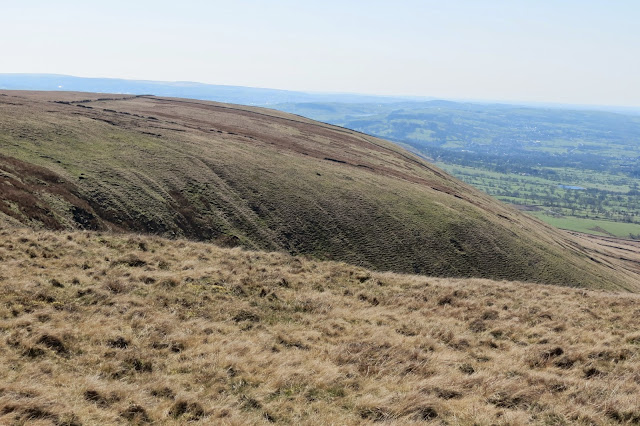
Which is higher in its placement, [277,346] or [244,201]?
[277,346]

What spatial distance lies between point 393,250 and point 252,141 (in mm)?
45789

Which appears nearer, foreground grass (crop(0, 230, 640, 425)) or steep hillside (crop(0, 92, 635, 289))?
foreground grass (crop(0, 230, 640, 425))

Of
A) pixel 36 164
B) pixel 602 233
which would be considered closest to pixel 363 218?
pixel 36 164

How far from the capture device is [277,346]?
13883mm

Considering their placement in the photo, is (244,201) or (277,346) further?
(244,201)

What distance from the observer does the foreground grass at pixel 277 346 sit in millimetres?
Answer: 9906

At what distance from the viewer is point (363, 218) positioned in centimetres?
6275

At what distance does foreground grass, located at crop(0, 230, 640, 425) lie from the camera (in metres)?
9.91

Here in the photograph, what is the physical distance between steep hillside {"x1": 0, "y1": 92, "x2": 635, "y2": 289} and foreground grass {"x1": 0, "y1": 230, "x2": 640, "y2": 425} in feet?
68.0

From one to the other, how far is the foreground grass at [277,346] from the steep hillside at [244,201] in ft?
68.0

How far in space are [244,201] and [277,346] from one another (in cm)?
4561

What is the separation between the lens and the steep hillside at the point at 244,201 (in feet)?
147

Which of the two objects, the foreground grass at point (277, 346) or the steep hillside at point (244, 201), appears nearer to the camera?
the foreground grass at point (277, 346)

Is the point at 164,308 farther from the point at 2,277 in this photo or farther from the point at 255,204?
the point at 255,204
